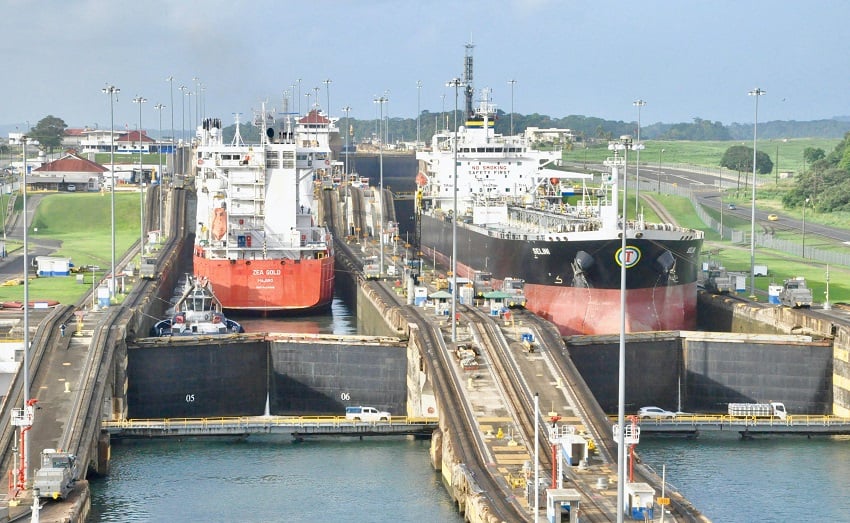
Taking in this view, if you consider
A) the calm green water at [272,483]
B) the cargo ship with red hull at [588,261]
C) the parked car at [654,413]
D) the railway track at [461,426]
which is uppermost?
the cargo ship with red hull at [588,261]

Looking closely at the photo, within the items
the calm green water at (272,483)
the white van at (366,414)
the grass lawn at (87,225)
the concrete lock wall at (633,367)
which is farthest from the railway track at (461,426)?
the grass lawn at (87,225)

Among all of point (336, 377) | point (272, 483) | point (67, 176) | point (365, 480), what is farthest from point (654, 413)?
point (67, 176)

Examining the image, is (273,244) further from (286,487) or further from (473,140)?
(286,487)

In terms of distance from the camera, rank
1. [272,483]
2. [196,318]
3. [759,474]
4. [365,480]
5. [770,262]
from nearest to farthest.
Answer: [272,483] → [365,480] → [759,474] → [196,318] → [770,262]

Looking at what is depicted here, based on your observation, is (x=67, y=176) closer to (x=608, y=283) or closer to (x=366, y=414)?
(x=608, y=283)

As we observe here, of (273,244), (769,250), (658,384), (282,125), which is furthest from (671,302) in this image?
(769,250)

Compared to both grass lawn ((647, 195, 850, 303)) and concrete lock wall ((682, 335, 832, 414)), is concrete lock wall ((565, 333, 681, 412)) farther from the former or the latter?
grass lawn ((647, 195, 850, 303))

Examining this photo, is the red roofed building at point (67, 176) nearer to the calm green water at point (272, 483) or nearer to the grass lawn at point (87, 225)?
the grass lawn at point (87, 225)
